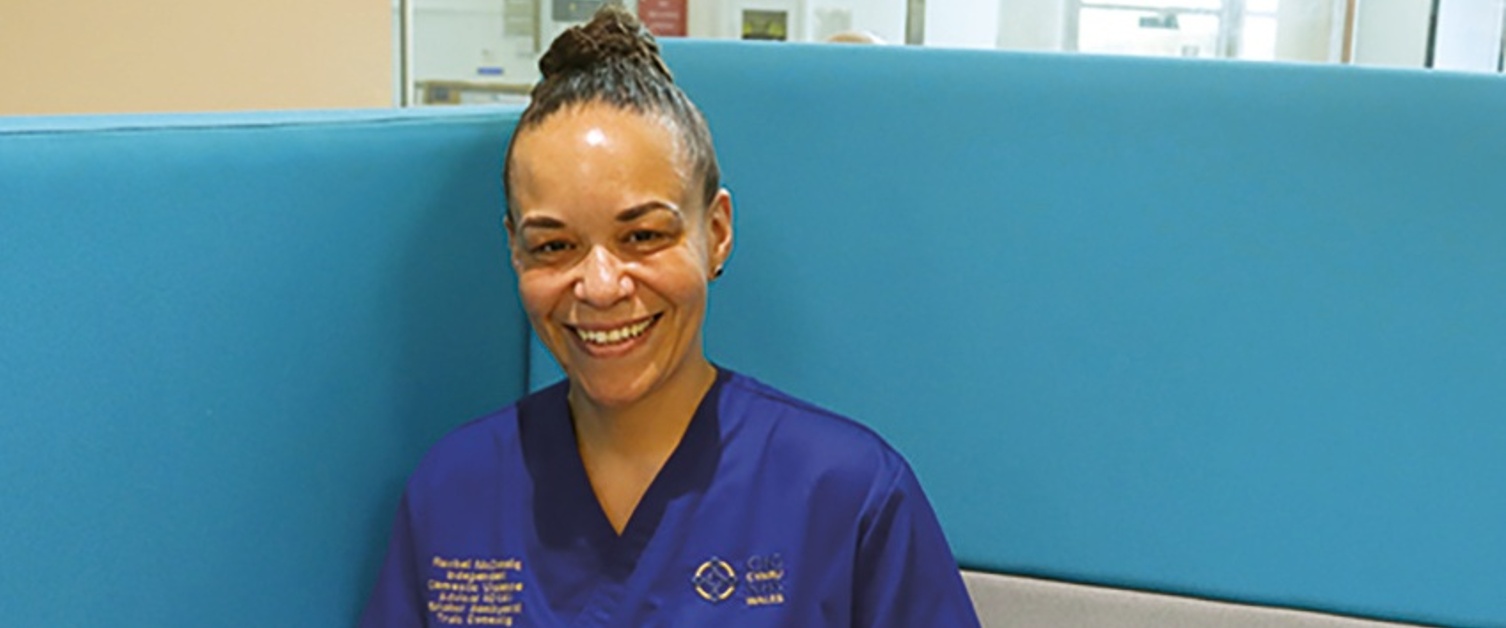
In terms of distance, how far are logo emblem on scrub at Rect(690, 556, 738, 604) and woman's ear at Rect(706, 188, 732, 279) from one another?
20 centimetres

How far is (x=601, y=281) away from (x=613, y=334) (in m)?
0.04

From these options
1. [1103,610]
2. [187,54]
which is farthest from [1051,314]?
[187,54]

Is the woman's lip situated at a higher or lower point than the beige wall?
lower

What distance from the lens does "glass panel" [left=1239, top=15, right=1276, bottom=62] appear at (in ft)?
16.3

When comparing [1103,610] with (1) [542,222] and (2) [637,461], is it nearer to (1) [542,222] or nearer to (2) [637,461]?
(2) [637,461]

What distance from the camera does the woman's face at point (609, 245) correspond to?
95 cm

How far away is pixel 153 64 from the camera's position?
6.68 ft

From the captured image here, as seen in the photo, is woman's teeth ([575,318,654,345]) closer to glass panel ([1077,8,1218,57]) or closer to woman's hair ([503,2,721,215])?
woman's hair ([503,2,721,215])

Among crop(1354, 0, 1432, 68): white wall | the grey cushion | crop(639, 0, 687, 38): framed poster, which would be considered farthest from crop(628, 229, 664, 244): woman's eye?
crop(639, 0, 687, 38): framed poster

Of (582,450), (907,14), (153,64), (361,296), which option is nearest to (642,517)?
(582,450)

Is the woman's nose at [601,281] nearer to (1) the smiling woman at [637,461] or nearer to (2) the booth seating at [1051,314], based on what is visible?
(1) the smiling woman at [637,461]

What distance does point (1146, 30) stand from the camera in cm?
503

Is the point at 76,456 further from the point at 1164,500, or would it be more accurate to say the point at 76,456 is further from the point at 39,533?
the point at 1164,500

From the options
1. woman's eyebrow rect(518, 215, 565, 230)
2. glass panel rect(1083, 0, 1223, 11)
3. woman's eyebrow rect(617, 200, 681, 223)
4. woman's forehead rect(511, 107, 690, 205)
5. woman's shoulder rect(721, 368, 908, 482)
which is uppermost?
glass panel rect(1083, 0, 1223, 11)
